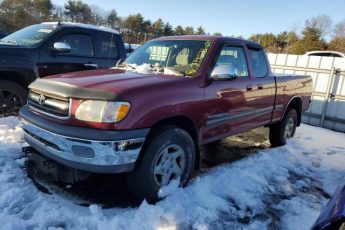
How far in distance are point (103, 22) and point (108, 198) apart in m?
43.7

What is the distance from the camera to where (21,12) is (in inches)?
1294

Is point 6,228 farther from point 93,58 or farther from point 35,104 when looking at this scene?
point 93,58

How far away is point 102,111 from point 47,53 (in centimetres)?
343

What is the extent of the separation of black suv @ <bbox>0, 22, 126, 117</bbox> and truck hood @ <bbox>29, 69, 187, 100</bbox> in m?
2.07

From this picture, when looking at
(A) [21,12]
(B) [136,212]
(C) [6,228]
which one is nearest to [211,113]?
(B) [136,212]

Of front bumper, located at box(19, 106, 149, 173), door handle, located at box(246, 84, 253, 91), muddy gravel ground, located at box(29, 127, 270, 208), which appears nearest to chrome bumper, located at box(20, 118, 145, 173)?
front bumper, located at box(19, 106, 149, 173)

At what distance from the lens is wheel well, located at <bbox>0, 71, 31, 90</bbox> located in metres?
5.55

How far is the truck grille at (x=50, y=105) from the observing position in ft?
10.6

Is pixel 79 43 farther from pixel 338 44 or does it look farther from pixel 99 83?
pixel 338 44

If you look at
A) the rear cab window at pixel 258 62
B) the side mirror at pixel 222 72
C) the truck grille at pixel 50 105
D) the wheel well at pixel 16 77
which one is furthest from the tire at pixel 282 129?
the wheel well at pixel 16 77

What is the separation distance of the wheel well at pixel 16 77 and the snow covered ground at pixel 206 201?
0.70 m

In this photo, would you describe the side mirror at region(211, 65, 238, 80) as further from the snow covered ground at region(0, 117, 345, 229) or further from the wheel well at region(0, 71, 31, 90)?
the wheel well at region(0, 71, 31, 90)

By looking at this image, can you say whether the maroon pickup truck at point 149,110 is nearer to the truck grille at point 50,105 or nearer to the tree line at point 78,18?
the truck grille at point 50,105

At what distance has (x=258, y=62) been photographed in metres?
5.54
